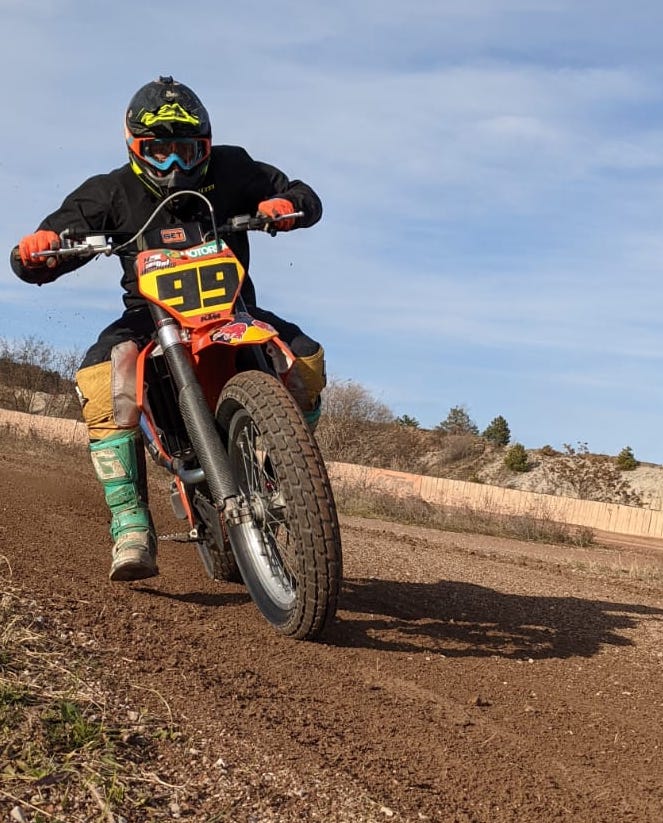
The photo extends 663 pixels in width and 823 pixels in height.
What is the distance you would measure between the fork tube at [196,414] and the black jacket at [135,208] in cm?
55

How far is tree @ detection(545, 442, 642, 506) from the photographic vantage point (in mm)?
35969

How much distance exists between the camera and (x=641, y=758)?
11.0ft

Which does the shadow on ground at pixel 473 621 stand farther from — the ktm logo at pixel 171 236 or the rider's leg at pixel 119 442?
the ktm logo at pixel 171 236

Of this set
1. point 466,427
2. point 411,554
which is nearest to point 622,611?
point 411,554

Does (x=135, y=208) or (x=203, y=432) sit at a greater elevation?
(x=135, y=208)

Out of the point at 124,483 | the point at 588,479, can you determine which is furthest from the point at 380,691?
the point at 588,479

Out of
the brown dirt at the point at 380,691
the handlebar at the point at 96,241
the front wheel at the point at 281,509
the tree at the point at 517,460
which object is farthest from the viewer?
the tree at the point at 517,460

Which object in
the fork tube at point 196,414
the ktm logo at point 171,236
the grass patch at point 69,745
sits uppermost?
the ktm logo at point 171,236

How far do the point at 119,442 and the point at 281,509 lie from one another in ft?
3.69

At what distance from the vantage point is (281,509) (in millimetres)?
4035

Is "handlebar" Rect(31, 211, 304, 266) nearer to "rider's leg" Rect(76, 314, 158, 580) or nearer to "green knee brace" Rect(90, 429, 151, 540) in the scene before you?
"rider's leg" Rect(76, 314, 158, 580)

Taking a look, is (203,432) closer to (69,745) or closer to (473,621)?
(69,745)

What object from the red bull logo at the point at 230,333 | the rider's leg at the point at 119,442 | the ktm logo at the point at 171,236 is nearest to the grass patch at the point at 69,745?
the rider's leg at the point at 119,442

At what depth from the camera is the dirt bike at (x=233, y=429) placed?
3789 mm
